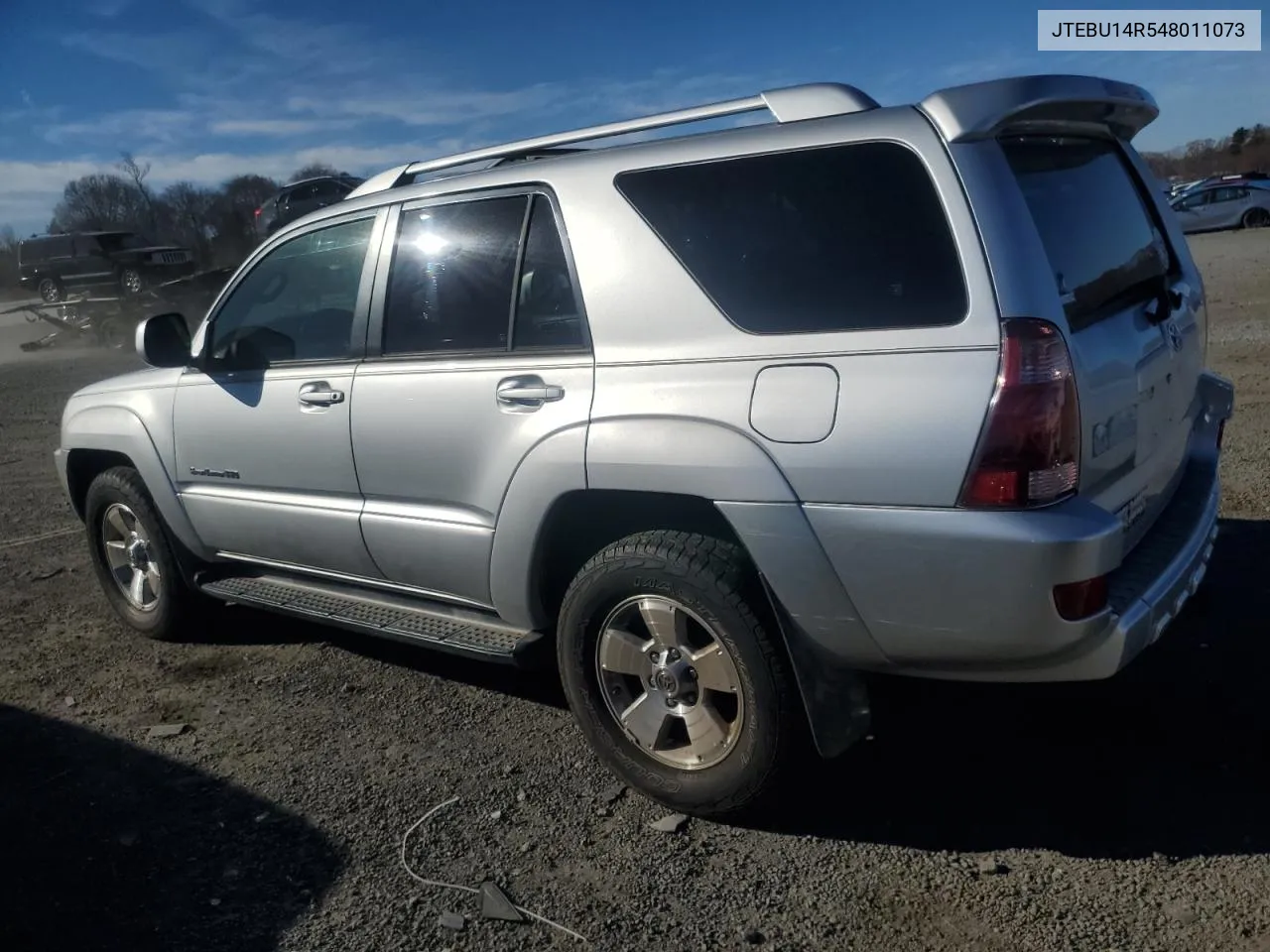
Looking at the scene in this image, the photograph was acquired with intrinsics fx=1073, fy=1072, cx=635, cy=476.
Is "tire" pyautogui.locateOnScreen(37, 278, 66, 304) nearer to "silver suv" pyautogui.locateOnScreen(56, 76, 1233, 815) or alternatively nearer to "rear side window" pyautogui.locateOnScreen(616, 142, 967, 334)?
"silver suv" pyautogui.locateOnScreen(56, 76, 1233, 815)

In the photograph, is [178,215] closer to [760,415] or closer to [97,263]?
[97,263]

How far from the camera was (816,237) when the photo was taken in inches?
114

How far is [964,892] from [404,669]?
8.34ft

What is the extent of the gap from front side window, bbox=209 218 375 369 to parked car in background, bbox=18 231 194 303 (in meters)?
21.3

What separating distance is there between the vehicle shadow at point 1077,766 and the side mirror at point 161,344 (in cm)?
320

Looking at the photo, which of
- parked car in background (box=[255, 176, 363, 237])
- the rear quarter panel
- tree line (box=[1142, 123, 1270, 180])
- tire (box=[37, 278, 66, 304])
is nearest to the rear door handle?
the rear quarter panel

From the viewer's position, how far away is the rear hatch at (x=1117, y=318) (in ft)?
8.99

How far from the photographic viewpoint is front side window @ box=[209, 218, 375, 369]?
4125 mm

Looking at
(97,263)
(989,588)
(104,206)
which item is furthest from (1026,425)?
(104,206)

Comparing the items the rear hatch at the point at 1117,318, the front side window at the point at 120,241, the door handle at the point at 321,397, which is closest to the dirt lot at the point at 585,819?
the rear hatch at the point at 1117,318

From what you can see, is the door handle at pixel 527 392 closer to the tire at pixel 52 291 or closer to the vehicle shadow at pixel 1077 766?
the vehicle shadow at pixel 1077 766

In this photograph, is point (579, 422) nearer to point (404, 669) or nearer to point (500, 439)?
point (500, 439)

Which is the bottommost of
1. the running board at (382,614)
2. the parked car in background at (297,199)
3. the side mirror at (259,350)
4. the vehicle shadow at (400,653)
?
the vehicle shadow at (400,653)

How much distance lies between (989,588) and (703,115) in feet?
5.50
